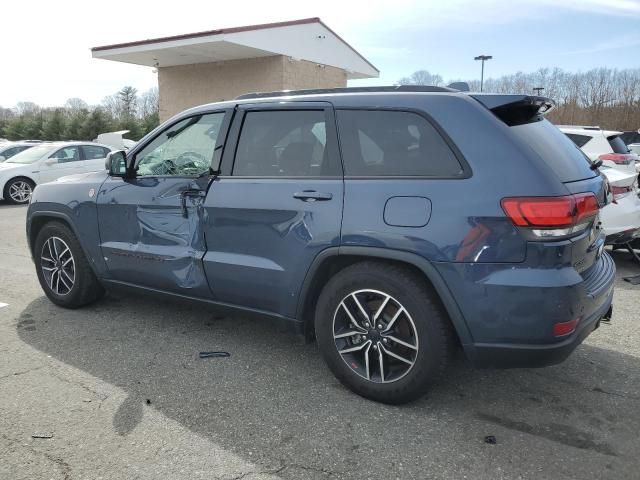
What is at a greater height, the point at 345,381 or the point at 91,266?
the point at 91,266

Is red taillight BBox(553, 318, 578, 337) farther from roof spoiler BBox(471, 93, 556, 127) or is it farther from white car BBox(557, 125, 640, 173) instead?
white car BBox(557, 125, 640, 173)

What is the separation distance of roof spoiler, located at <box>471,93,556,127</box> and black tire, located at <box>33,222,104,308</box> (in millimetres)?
3487

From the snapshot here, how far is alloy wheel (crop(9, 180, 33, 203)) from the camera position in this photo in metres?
13.1

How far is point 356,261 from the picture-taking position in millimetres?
3121

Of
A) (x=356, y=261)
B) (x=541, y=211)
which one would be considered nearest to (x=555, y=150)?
(x=541, y=211)

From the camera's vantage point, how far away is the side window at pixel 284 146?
3.27 metres

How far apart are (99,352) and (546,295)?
3.04 meters

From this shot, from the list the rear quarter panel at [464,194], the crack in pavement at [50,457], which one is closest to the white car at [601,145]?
the rear quarter panel at [464,194]

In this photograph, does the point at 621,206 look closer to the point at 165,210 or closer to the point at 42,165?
the point at 165,210

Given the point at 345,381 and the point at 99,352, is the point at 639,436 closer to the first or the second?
the point at 345,381

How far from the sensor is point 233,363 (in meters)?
3.67

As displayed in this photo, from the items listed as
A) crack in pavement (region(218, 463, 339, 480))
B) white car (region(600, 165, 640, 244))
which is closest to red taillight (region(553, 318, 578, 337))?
crack in pavement (region(218, 463, 339, 480))

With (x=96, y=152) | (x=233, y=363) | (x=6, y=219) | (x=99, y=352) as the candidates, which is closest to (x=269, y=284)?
(x=233, y=363)

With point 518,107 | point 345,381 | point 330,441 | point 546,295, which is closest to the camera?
point 546,295
